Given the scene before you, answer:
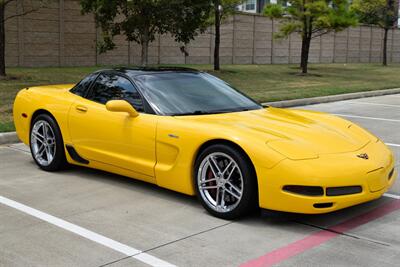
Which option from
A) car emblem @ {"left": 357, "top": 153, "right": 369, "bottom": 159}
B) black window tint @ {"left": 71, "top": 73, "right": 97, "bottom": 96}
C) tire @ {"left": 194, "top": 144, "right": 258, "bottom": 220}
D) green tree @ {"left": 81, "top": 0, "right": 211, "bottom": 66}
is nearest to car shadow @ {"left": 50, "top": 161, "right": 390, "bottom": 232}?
tire @ {"left": 194, "top": 144, "right": 258, "bottom": 220}

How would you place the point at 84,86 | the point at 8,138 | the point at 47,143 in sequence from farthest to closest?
the point at 8,138
the point at 47,143
the point at 84,86

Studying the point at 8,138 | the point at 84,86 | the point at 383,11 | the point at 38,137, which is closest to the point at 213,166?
the point at 84,86

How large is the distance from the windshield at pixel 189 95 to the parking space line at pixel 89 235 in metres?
1.49

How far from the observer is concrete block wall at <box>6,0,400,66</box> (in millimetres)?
22359

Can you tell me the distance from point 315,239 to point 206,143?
4.26ft

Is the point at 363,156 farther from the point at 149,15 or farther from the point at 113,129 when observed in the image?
the point at 149,15

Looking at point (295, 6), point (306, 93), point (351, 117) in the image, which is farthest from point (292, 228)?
point (295, 6)

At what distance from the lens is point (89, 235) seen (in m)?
4.38

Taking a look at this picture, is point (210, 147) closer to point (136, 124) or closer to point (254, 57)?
point (136, 124)

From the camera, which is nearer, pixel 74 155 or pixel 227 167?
pixel 227 167

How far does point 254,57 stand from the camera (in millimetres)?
34844

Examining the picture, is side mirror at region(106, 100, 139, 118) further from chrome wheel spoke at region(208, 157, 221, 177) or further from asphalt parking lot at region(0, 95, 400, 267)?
chrome wheel spoke at region(208, 157, 221, 177)

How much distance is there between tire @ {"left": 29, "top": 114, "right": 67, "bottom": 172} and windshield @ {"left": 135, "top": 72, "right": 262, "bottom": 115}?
130 centimetres

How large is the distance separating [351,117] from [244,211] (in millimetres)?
7946
